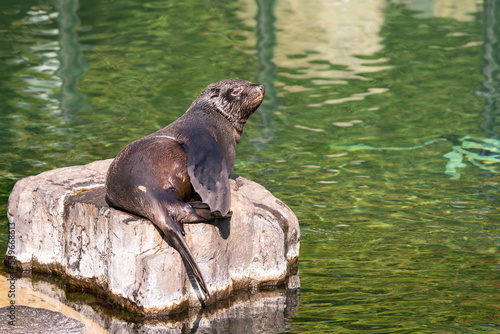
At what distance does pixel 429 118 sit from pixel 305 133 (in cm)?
183

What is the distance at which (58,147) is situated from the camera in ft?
27.8

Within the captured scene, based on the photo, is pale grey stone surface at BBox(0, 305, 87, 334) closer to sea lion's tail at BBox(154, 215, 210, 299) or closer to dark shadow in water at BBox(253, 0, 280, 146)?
sea lion's tail at BBox(154, 215, 210, 299)

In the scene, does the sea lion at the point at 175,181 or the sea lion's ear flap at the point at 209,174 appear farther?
the sea lion's ear flap at the point at 209,174

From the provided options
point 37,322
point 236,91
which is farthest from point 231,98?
point 37,322

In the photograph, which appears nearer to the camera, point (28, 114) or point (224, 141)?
point (224, 141)

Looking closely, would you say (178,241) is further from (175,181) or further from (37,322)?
(37,322)

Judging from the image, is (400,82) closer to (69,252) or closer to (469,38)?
(469,38)

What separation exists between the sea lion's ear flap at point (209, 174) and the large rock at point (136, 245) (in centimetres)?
17

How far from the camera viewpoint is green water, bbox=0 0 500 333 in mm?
5309

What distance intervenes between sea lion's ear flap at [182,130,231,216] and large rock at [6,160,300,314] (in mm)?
169

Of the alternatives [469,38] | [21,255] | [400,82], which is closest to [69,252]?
[21,255]

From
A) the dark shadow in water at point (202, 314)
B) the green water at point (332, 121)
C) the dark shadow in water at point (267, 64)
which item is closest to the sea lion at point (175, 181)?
the dark shadow in water at point (202, 314)

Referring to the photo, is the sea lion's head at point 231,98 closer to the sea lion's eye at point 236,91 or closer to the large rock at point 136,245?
the sea lion's eye at point 236,91

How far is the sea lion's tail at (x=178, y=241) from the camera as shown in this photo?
4.45 m
